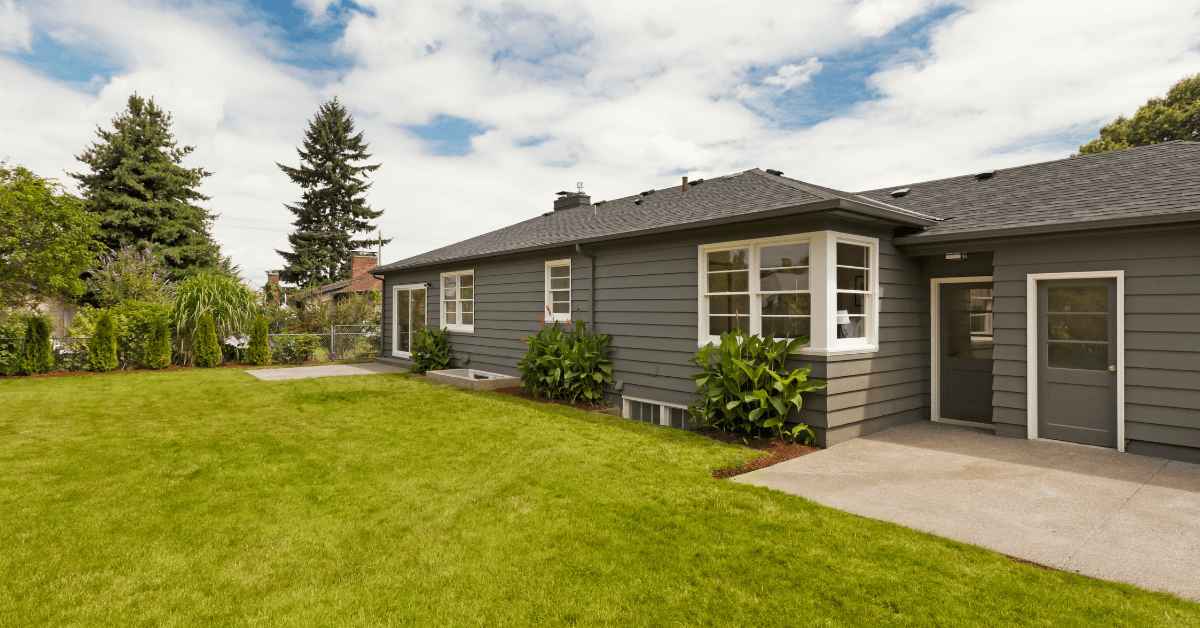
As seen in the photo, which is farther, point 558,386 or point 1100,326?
point 558,386

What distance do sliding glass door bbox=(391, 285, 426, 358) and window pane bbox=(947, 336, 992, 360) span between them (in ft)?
34.6

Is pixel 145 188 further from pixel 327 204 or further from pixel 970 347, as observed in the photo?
pixel 970 347

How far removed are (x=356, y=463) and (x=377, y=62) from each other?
9.95 m

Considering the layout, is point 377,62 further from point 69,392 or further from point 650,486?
point 650,486

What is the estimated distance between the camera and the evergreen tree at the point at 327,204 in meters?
31.0

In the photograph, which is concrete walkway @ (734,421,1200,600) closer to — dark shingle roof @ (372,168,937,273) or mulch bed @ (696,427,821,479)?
mulch bed @ (696,427,821,479)

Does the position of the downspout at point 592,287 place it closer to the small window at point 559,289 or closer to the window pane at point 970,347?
the small window at point 559,289

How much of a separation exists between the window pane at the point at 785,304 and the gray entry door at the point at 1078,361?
245 centimetres

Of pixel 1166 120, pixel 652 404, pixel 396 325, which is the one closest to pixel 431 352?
pixel 396 325

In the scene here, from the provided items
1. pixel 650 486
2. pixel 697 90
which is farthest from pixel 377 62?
pixel 650 486

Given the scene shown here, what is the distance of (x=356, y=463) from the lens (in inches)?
199

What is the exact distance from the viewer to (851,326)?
607cm

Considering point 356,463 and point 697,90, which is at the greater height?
point 697,90

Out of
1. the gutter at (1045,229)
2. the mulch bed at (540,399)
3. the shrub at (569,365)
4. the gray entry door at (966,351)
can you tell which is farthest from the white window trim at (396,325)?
the gray entry door at (966,351)
